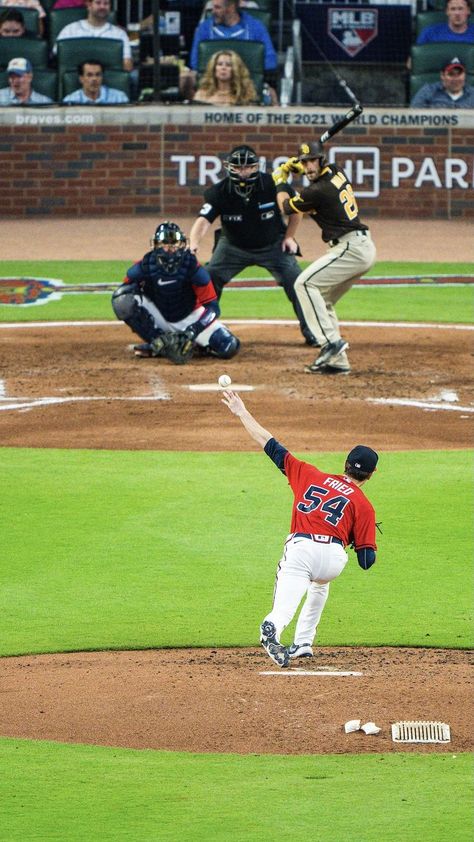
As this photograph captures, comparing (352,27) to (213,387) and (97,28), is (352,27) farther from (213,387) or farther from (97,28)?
(213,387)

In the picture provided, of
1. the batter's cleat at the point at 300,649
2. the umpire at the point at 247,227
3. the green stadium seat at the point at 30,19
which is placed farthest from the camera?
the green stadium seat at the point at 30,19

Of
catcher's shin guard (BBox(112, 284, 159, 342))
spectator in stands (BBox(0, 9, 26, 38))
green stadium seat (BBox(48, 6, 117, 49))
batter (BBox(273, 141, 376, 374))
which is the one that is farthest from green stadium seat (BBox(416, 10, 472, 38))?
catcher's shin guard (BBox(112, 284, 159, 342))

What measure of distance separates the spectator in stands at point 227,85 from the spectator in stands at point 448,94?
2.66 m

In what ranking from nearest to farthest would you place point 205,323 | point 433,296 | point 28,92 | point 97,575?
point 97,575
point 205,323
point 433,296
point 28,92

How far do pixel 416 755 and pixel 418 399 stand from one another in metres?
8.06

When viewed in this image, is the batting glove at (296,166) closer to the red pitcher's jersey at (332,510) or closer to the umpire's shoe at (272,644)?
the red pitcher's jersey at (332,510)

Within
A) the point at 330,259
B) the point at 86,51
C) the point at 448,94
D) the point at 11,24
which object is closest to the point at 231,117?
the point at 86,51

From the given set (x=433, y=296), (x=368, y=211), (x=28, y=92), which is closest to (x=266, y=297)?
(x=433, y=296)

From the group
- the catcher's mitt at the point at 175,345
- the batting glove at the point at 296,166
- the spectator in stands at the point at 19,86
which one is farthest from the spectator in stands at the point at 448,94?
the catcher's mitt at the point at 175,345

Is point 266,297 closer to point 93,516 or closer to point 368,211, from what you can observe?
point 368,211

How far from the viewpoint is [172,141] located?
24297mm

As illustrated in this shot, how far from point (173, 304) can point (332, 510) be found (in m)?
8.18

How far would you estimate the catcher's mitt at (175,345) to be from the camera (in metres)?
16.0

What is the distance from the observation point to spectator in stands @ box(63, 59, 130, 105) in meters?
24.1
